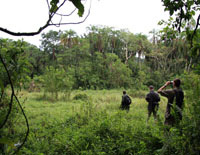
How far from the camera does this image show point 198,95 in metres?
1.95

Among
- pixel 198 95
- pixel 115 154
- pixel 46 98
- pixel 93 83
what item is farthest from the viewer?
pixel 93 83

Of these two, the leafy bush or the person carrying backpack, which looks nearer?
the person carrying backpack

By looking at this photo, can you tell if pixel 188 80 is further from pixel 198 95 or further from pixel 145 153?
pixel 145 153

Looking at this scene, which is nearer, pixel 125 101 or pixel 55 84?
pixel 125 101

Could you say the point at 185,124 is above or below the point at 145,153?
above

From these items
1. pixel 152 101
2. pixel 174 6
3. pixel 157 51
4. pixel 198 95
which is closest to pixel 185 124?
pixel 198 95

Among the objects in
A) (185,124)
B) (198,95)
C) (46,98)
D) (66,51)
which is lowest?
(46,98)

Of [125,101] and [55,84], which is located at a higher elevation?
[55,84]

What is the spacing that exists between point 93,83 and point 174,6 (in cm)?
2518

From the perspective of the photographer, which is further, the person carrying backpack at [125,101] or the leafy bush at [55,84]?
the leafy bush at [55,84]

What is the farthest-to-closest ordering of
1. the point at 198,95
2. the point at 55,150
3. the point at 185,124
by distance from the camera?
the point at 55,150, the point at 185,124, the point at 198,95

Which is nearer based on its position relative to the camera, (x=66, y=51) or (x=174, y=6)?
(x=174, y=6)

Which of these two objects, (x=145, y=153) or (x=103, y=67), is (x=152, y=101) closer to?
(x=145, y=153)

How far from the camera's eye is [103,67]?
28219mm
